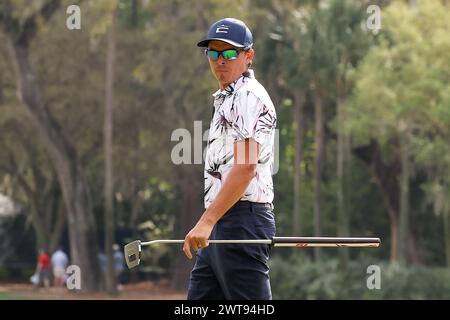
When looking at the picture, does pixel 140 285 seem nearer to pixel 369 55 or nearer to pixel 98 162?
pixel 98 162

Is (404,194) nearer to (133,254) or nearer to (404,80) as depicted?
(404,80)

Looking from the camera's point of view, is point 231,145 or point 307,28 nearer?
point 231,145

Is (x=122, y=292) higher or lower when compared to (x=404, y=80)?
lower

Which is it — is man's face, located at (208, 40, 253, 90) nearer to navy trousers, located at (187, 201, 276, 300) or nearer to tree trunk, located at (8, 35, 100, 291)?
navy trousers, located at (187, 201, 276, 300)

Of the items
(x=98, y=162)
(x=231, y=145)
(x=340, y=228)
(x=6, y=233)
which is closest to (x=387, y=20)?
(x=340, y=228)

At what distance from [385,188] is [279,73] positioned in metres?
5.30

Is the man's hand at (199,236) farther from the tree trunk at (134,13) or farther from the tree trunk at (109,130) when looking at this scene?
the tree trunk at (134,13)

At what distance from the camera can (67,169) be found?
39750mm

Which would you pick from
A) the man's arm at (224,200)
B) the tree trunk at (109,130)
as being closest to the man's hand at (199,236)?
the man's arm at (224,200)

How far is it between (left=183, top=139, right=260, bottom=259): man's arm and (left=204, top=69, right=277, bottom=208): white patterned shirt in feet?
0.46

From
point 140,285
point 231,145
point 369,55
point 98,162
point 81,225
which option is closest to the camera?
point 231,145

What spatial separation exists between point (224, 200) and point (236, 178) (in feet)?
0.41

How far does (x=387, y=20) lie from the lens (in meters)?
37.0

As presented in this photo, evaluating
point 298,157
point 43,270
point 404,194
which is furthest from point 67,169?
point 404,194
